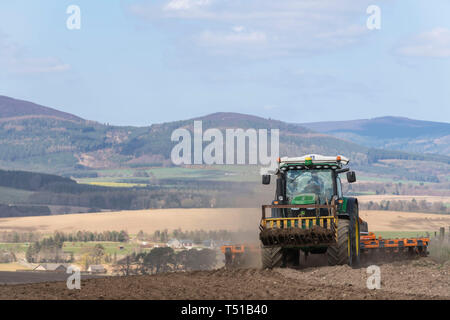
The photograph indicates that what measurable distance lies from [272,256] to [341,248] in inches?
69.4

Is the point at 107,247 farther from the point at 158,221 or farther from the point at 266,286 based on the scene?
the point at 266,286

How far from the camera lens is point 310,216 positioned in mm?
20312

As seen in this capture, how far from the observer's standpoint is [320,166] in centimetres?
2114

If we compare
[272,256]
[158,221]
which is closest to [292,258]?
[272,256]

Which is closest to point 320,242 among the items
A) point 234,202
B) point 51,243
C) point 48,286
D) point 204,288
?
point 204,288

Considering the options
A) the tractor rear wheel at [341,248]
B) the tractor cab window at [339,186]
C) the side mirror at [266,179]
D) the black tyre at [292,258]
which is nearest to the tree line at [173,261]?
the black tyre at [292,258]

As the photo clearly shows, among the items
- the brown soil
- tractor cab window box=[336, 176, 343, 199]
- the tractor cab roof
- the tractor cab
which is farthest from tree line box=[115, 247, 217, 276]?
the brown soil

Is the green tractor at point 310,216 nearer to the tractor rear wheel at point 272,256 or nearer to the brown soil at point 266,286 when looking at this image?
the tractor rear wheel at point 272,256

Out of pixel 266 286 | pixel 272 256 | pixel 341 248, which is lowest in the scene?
pixel 266 286

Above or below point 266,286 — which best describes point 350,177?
above

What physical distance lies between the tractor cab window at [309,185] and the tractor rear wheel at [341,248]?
1301 mm

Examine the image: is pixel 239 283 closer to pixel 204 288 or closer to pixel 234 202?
pixel 204 288

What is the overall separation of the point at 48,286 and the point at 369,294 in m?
6.95

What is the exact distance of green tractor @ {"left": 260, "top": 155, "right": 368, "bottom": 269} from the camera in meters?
19.3
